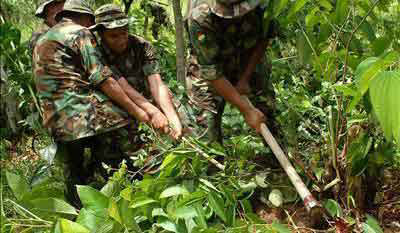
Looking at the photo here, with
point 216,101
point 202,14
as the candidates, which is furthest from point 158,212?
point 216,101

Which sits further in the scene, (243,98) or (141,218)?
(243,98)

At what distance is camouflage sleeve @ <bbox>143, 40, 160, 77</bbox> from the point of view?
2.86m

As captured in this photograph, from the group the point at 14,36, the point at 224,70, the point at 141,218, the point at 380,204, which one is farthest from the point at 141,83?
the point at 14,36

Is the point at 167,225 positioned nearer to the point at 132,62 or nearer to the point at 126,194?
the point at 126,194

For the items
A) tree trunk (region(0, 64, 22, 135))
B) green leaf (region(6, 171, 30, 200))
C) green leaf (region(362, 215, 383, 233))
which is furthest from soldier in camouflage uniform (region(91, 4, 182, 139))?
tree trunk (region(0, 64, 22, 135))

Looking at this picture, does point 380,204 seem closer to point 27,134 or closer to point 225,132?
point 225,132

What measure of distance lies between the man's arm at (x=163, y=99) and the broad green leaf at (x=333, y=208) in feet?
2.91

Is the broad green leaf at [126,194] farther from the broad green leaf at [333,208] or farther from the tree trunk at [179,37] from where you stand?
the tree trunk at [179,37]

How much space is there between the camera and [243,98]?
2.38 meters

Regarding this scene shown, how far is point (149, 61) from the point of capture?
2.87 metres

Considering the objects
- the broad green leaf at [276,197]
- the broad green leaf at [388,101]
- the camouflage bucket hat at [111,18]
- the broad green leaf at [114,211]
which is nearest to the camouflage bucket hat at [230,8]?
the camouflage bucket hat at [111,18]

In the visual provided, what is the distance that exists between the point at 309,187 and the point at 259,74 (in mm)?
918

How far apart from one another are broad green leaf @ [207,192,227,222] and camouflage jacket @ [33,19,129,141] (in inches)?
40.7

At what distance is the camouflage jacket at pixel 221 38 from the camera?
228cm
